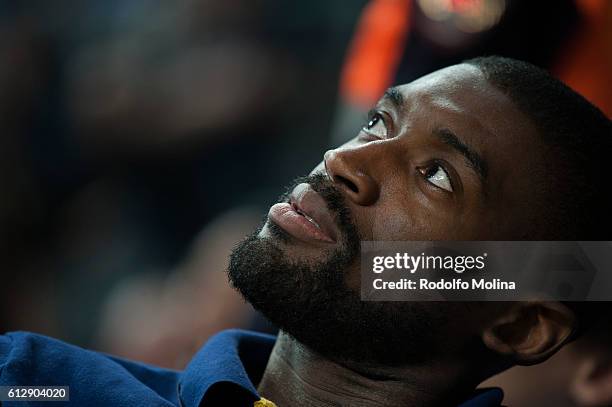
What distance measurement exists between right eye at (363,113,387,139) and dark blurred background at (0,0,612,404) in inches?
49.7

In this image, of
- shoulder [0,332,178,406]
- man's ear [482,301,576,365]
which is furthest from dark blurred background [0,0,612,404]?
man's ear [482,301,576,365]

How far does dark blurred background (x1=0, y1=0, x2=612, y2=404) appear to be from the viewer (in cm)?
281

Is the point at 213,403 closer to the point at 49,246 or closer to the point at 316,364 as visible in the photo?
the point at 316,364

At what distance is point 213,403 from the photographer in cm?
127

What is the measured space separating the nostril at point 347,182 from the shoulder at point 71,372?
47 cm

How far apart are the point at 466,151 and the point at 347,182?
213 millimetres

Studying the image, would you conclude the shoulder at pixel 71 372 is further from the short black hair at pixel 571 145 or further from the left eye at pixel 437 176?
the short black hair at pixel 571 145

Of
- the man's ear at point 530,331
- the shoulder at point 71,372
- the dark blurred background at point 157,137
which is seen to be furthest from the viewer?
the dark blurred background at point 157,137

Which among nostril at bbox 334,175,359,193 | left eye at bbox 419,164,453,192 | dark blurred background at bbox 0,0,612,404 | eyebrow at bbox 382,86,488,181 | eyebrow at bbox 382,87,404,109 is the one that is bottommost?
dark blurred background at bbox 0,0,612,404

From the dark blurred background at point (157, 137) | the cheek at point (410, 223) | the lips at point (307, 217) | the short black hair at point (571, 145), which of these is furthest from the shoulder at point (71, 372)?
the dark blurred background at point (157, 137)

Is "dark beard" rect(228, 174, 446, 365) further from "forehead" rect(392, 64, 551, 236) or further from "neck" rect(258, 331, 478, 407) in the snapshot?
"forehead" rect(392, 64, 551, 236)

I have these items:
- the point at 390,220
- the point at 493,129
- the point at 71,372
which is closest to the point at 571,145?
the point at 493,129

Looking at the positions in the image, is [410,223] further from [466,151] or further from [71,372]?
[71,372]

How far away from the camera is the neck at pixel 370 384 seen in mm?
1340
